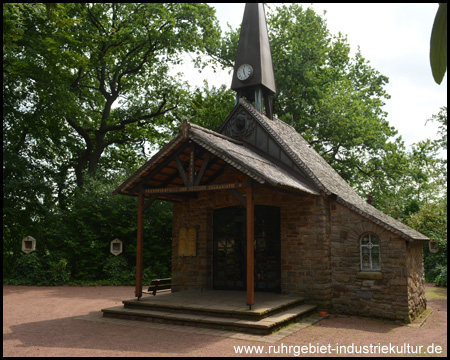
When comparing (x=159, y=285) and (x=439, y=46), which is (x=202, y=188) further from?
(x=439, y=46)

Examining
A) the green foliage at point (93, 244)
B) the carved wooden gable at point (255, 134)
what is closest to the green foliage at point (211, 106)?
the green foliage at point (93, 244)

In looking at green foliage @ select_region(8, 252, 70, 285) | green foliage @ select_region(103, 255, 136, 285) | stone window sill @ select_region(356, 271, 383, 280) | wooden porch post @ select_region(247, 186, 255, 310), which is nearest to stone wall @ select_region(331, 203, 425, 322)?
stone window sill @ select_region(356, 271, 383, 280)

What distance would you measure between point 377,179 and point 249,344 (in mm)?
18844

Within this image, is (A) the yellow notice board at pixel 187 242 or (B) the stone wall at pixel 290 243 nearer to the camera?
(B) the stone wall at pixel 290 243

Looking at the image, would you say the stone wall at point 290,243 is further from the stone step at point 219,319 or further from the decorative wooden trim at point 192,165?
the decorative wooden trim at point 192,165

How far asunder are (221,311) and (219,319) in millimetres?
217

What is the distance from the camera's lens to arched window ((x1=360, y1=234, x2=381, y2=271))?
10.2 m

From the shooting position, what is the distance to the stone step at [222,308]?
8.41 metres

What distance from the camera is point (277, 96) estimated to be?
23641 mm

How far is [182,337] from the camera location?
25.5 feet

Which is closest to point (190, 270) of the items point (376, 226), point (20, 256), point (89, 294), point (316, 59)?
point (89, 294)

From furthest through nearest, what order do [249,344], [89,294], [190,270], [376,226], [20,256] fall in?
[20,256] → [89,294] → [190,270] → [376,226] → [249,344]

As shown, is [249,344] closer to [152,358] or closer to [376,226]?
[152,358]

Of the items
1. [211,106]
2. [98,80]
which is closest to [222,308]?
[211,106]
